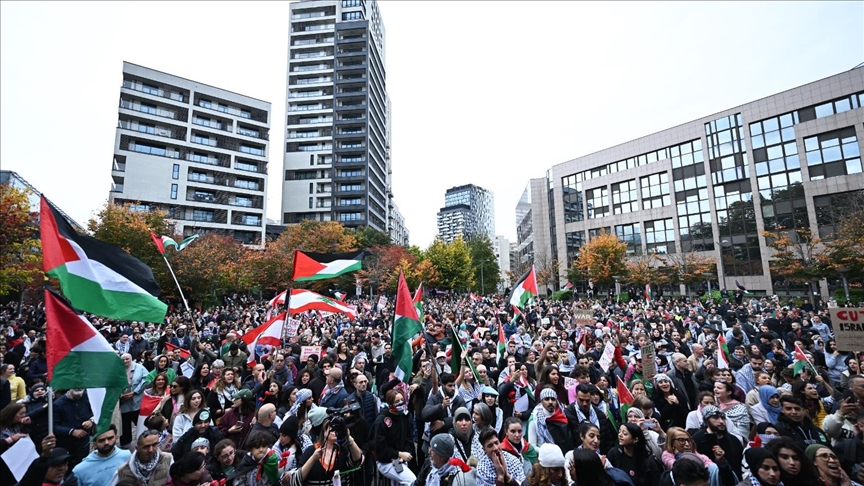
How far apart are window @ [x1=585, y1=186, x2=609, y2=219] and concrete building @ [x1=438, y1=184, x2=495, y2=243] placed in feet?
374

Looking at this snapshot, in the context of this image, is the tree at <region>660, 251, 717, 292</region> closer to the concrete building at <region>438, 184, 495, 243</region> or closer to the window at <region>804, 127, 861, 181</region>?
the window at <region>804, 127, 861, 181</region>

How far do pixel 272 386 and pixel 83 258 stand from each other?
10.2 feet

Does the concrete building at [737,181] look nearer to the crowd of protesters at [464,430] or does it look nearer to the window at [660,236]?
the window at [660,236]

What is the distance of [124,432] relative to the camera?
23.3 feet

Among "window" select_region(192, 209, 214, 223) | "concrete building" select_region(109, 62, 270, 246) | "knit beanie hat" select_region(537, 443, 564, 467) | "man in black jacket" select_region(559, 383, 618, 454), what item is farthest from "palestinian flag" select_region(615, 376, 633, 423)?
"window" select_region(192, 209, 214, 223)

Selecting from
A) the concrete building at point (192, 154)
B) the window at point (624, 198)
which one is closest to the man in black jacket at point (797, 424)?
the window at point (624, 198)

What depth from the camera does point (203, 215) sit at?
168ft

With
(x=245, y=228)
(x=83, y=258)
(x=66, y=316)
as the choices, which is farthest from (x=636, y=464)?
(x=245, y=228)

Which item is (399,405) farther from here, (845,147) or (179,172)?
(179,172)

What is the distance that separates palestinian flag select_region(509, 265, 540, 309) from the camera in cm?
1167

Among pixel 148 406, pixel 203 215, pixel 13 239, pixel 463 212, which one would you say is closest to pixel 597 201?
pixel 148 406

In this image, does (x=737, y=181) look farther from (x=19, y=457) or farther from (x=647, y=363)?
(x=19, y=457)

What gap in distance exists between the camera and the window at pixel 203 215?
5082cm

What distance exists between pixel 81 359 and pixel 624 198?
4987 centimetres
